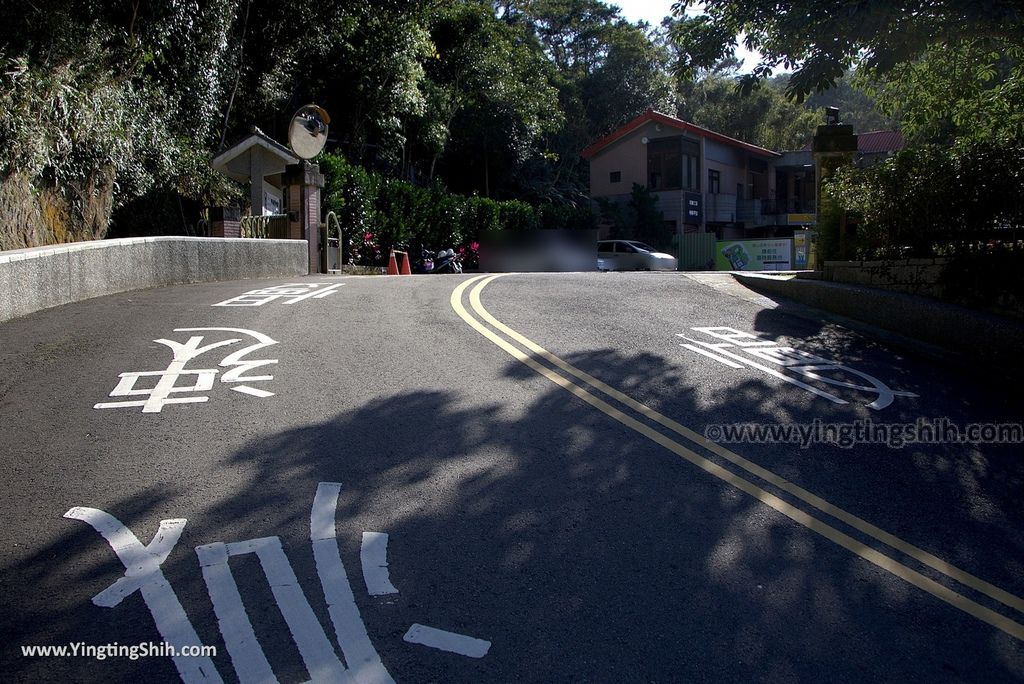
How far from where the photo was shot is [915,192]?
11.1m

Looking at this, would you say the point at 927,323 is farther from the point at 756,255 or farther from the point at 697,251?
the point at 697,251

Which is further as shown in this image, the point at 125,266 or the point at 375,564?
the point at 125,266

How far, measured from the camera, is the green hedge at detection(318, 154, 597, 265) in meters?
25.9

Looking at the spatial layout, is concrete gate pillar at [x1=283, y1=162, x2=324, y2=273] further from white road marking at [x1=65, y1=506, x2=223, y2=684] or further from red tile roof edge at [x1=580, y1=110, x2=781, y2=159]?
red tile roof edge at [x1=580, y1=110, x2=781, y2=159]

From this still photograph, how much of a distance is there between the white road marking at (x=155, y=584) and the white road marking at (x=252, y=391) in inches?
87.0

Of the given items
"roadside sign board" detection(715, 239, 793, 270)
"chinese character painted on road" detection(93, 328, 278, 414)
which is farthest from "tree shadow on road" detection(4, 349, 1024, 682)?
"roadside sign board" detection(715, 239, 793, 270)

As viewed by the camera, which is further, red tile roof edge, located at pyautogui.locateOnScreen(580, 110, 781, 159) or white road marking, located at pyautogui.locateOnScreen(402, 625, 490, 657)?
red tile roof edge, located at pyautogui.locateOnScreen(580, 110, 781, 159)

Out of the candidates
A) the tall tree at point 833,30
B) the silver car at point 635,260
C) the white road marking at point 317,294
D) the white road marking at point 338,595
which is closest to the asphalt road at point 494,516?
the white road marking at point 338,595

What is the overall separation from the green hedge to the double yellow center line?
1834 cm

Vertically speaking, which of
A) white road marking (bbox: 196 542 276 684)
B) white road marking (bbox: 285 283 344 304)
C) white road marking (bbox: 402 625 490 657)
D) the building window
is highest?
the building window

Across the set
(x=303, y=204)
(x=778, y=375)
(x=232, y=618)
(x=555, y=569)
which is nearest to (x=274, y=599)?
(x=232, y=618)

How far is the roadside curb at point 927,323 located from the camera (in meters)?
8.96

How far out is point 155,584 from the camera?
393cm

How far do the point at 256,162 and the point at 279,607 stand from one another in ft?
57.0
